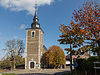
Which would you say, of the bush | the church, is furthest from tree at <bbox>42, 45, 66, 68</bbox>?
the bush

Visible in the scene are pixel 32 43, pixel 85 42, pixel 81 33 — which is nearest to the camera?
pixel 81 33

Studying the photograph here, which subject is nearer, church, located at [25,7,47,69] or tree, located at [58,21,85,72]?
tree, located at [58,21,85,72]

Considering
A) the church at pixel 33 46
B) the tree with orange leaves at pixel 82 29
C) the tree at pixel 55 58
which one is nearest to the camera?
the tree with orange leaves at pixel 82 29

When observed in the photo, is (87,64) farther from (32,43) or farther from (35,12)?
(35,12)

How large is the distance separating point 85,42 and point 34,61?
26.0 metres

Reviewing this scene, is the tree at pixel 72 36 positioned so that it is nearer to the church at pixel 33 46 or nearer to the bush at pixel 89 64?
the bush at pixel 89 64

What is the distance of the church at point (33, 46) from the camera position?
3644 cm

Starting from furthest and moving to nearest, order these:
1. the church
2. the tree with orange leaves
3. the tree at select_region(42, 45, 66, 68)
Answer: the church
the tree at select_region(42, 45, 66, 68)
the tree with orange leaves

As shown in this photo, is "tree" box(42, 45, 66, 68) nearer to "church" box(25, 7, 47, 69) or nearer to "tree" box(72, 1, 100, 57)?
"church" box(25, 7, 47, 69)

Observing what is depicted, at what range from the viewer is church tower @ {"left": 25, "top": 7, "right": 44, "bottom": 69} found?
3647 centimetres

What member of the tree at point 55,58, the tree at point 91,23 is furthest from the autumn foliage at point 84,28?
the tree at point 55,58

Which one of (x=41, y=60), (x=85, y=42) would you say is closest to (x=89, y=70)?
(x=85, y=42)

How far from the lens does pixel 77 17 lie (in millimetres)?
13641

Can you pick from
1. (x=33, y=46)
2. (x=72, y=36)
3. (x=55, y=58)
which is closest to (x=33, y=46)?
(x=33, y=46)
